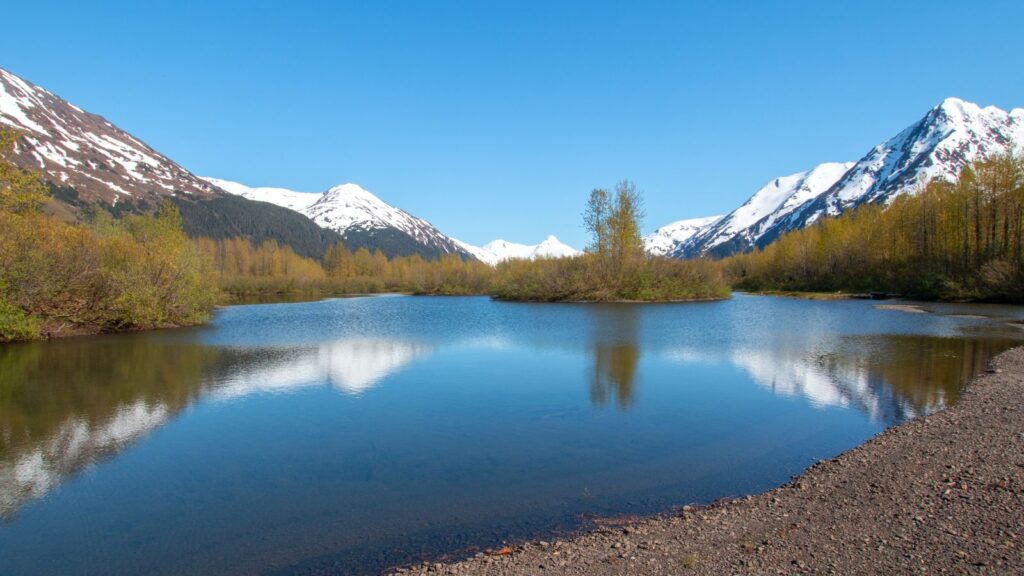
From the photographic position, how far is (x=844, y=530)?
5.77 metres

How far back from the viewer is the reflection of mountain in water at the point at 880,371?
41.5 ft

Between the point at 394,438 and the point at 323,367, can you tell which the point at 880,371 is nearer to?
the point at 394,438

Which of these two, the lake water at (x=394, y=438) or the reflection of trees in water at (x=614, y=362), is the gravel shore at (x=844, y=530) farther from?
the reflection of trees in water at (x=614, y=362)

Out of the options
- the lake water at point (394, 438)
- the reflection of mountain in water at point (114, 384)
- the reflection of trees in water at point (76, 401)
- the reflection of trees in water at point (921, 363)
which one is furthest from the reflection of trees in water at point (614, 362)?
the reflection of trees in water at point (76, 401)

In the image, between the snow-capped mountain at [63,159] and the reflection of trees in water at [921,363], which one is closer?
the reflection of trees in water at [921,363]

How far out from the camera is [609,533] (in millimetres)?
6082

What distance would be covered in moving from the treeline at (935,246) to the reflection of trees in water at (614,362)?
35094 millimetres

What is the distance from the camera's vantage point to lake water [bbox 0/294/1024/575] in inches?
258

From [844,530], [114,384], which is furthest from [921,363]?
[114,384]

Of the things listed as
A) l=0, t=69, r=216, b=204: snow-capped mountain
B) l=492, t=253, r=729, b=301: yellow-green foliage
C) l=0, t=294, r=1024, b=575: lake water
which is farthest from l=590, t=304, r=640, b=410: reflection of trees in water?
l=0, t=69, r=216, b=204: snow-capped mountain

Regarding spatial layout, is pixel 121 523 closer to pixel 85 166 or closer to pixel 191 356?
pixel 191 356

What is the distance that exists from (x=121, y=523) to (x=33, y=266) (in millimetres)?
24236

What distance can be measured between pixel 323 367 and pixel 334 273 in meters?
122

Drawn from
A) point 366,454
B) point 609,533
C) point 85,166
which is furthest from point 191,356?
point 85,166
